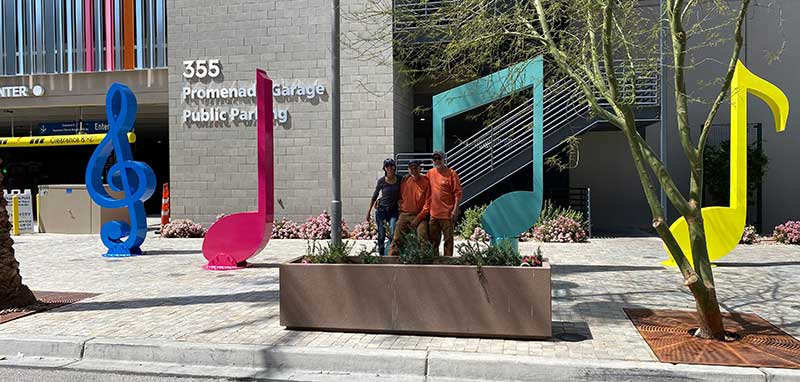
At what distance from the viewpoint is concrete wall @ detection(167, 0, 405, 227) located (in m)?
14.9

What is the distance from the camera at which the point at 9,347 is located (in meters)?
5.64

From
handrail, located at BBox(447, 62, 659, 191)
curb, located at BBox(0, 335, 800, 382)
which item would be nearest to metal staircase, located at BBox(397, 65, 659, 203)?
handrail, located at BBox(447, 62, 659, 191)

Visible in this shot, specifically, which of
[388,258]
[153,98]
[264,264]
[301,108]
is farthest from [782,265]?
[153,98]

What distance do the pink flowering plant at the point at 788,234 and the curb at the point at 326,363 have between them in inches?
416

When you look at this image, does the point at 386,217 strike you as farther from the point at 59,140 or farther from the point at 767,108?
the point at 59,140

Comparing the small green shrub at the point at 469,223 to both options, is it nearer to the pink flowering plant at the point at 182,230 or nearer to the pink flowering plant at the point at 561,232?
the pink flowering plant at the point at 561,232

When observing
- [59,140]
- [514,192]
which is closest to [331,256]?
[514,192]

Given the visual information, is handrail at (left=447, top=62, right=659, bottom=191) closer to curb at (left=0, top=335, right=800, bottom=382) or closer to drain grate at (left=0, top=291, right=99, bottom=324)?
drain grate at (left=0, top=291, right=99, bottom=324)

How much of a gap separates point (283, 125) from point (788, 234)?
12.4 m

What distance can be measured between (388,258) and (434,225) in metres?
2.65

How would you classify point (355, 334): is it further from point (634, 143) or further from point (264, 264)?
point (264, 264)

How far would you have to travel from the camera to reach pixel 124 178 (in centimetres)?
1153

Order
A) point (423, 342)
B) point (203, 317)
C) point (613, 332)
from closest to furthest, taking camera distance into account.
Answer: point (423, 342)
point (613, 332)
point (203, 317)

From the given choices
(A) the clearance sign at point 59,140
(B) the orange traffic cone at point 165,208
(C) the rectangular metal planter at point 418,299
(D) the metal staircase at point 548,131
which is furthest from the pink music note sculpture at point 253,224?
→ (A) the clearance sign at point 59,140
